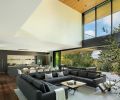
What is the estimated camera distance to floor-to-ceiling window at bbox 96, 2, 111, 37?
8.00 m

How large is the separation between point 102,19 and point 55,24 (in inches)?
130

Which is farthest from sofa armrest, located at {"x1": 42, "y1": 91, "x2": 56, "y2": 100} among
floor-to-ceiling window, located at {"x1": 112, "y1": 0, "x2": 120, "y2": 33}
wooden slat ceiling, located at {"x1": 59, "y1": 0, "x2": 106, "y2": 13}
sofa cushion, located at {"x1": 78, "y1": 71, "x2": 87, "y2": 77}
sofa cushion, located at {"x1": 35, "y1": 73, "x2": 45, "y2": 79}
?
wooden slat ceiling, located at {"x1": 59, "y1": 0, "x2": 106, "y2": 13}

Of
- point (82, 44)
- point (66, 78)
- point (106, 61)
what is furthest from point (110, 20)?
point (106, 61)

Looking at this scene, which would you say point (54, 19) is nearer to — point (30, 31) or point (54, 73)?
Answer: point (30, 31)

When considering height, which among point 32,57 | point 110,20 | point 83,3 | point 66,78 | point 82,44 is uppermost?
point 83,3

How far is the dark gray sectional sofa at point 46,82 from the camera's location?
13.0 feet

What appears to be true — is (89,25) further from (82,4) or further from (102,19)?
(82,4)

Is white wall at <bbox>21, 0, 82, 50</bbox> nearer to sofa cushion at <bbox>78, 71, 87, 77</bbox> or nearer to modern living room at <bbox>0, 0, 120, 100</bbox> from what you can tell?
modern living room at <bbox>0, 0, 120, 100</bbox>

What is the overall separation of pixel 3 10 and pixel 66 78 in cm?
555

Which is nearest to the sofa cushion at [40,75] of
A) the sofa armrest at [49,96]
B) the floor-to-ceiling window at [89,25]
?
the sofa armrest at [49,96]

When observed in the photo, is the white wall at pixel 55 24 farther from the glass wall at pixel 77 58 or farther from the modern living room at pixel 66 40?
the glass wall at pixel 77 58

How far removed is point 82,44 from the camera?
9.62 metres

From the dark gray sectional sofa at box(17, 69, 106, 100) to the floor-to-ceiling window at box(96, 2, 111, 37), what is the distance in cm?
287

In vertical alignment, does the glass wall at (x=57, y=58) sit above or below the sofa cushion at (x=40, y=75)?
above
